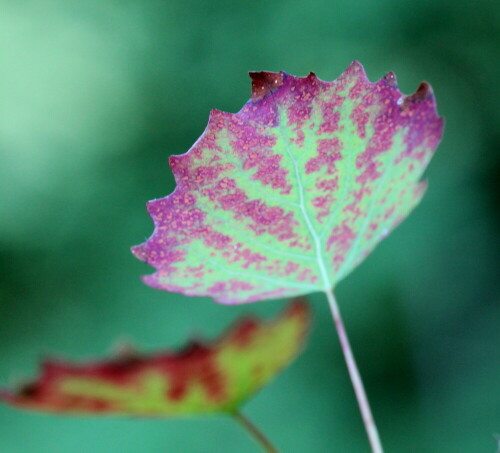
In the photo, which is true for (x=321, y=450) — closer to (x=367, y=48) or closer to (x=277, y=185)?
(x=367, y=48)

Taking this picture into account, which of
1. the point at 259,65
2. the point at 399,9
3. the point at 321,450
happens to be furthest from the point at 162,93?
the point at 321,450

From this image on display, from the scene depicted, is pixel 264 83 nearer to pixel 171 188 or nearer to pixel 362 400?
pixel 362 400

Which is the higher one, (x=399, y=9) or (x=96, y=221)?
(x=399, y=9)

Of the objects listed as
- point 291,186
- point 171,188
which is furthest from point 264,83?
point 171,188

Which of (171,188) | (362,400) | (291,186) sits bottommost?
(362,400)

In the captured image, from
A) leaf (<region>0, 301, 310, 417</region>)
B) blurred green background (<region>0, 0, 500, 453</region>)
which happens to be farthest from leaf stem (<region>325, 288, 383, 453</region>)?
blurred green background (<region>0, 0, 500, 453</region>)
